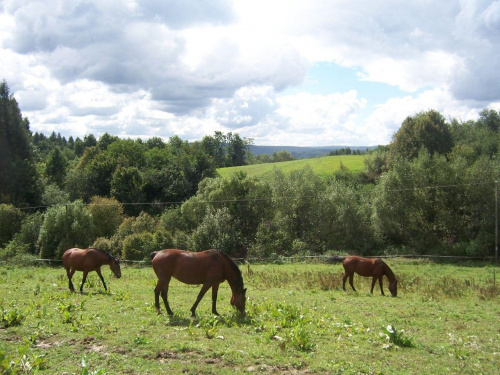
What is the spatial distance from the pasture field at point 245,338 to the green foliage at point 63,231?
2335 centimetres

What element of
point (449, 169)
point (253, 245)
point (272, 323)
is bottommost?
point (253, 245)

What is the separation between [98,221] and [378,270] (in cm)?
3666

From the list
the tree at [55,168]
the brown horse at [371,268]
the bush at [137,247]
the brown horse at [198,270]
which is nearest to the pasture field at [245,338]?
the brown horse at [198,270]

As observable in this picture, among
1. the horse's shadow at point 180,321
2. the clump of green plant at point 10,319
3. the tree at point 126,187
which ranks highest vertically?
the tree at point 126,187

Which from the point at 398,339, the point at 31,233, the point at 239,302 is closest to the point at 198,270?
the point at 239,302

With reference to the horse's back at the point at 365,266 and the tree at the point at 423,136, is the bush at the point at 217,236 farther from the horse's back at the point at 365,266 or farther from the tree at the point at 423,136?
the tree at the point at 423,136

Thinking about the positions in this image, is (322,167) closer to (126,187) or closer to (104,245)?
(126,187)

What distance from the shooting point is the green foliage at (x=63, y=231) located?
36250 millimetres

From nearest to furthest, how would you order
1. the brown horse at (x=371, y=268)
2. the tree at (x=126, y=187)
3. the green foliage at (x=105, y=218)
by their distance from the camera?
the brown horse at (x=371, y=268)
the green foliage at (x=105, y=218)
the tree at (x=126, y=187)

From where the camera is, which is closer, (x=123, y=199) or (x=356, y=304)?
(x=356, y=304)

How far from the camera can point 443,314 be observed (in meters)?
12.3

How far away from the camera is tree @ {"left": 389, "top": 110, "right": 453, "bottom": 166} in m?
55.3

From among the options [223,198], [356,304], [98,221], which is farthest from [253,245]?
[356,304]

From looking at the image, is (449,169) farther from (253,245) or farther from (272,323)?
(272,323)
